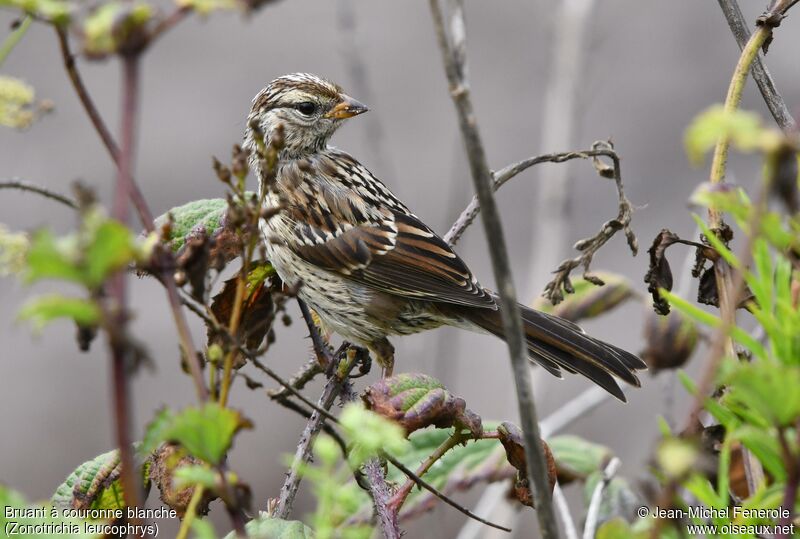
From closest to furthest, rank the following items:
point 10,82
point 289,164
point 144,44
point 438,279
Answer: point 144,44 → point 10,82 → point 438,279 → point 289,164

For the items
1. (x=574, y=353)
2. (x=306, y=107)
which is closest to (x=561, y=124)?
(x=306, y=107)

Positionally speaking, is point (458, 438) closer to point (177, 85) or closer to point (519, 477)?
point (519, 477)

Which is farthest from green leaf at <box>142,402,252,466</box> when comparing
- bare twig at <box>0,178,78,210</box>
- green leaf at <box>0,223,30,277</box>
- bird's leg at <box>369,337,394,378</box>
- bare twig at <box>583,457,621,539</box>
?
bird's leg at <box>369,337,394,378</box>

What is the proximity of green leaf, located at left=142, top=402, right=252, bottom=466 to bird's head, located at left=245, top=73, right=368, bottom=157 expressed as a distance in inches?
122

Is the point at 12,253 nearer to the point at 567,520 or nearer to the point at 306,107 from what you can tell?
the point at 567,520

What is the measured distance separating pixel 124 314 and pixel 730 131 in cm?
45

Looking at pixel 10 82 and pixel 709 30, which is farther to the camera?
pixel 709 30

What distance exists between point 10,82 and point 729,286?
42.3 inches

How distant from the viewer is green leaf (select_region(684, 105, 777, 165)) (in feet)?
2.51

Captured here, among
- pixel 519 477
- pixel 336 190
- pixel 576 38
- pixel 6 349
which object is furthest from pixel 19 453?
pixel 519 477

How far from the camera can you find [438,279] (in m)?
3.56

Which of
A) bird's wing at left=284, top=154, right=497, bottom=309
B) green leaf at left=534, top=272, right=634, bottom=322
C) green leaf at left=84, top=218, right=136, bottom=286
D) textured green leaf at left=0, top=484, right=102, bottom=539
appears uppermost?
bird's wing at left=284, top=154, right=497, bottom=309

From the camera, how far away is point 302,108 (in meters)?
3.96

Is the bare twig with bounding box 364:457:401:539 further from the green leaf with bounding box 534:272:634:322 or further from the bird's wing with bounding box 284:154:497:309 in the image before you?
the bird's wing with bounding box 284:154:497:309
